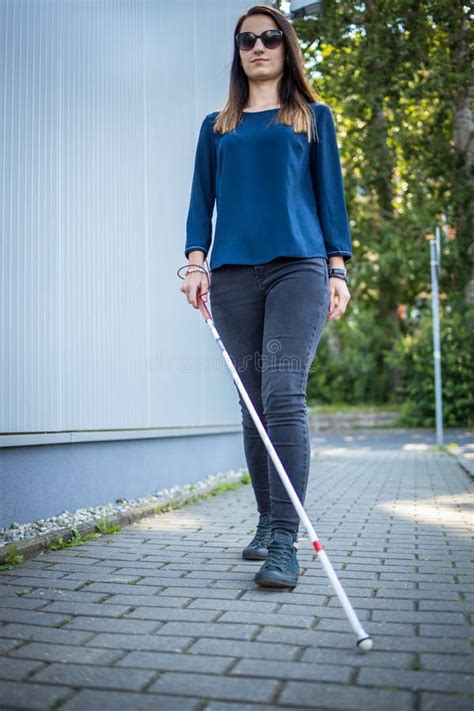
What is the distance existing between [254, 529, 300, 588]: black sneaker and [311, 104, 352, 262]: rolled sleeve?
3.69ft

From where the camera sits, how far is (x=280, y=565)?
113 inches

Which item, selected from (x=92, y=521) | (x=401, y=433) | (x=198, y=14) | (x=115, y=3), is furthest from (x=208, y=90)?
(x=401, y=433)

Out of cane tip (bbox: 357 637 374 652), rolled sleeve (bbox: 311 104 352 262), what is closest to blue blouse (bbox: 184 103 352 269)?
rolled sleeve (bbox: 311 104 352 262)

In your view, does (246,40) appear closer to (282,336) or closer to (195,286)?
(195,286)

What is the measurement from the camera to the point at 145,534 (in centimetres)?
420

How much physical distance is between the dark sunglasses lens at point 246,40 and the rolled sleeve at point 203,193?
319mm

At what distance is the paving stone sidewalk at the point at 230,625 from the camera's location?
1880 millimetres

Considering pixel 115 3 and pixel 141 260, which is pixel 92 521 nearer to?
pixel 141 260

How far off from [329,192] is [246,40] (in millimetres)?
714

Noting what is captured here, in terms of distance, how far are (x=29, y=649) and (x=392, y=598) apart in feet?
4.18

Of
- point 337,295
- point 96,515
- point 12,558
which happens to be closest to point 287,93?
point 337,295

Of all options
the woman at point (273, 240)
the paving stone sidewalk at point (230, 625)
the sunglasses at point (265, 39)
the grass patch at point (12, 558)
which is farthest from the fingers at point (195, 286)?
the grass patch at point (12, 558)

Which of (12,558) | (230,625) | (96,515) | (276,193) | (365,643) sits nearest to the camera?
(365,643)

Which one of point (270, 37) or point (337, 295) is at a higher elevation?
point (270, 37)
